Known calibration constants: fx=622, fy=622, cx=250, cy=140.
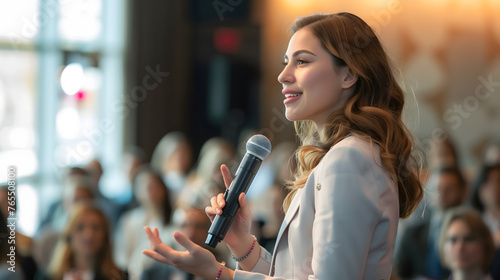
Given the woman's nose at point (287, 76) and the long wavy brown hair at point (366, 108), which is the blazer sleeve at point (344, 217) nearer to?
the long wavy brown hair at point (366, 108)

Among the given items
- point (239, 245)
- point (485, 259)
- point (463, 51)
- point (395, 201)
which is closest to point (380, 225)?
point (395, 201)

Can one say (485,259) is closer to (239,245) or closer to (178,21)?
(239,245)

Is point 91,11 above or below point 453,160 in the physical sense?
above

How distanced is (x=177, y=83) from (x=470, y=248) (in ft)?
18.2

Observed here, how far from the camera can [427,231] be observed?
3.95 m

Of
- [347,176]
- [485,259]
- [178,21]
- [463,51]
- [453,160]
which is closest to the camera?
[347,176]

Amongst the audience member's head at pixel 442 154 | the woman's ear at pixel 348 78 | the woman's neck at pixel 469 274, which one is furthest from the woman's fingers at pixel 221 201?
the audience member's head at pixel 442 154

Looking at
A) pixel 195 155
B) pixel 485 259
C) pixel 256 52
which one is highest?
pixel 256 52

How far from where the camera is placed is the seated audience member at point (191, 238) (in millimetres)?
3621

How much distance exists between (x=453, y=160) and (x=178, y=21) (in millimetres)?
4400

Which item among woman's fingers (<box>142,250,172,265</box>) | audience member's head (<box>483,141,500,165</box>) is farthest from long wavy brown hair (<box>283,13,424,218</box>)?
audience member's head (<box>483,141,500,165</box>)

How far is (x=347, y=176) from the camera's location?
4.13 feet

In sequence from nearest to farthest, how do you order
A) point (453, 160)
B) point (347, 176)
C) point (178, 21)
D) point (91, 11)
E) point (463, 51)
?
point (347, 176)
point (453, 160)
point (463, 51)
point (91, 11)
point (178, 21)

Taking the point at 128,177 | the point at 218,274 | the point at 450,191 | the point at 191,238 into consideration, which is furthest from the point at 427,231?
the point at 128,177
